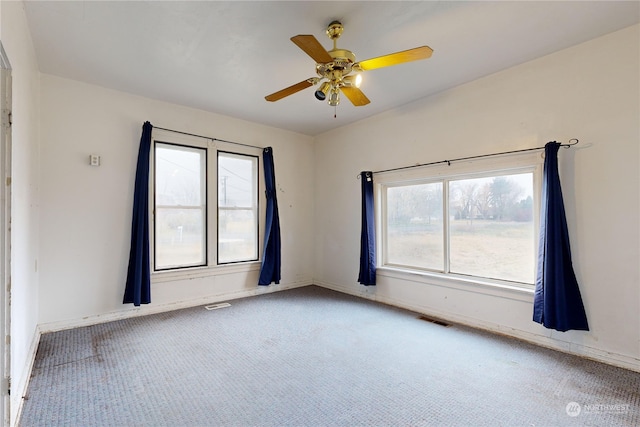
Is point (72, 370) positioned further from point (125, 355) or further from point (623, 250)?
point (623, 250)

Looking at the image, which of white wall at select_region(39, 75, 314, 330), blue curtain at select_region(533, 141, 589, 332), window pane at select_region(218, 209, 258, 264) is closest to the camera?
blue curtain at select_region(533, 141, 589, 332)

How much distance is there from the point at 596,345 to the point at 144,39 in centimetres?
452

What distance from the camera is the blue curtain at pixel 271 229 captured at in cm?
473

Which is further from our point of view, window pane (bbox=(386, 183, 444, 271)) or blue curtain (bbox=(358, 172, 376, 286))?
blue curtain (bbox=(358, 172, 376, 286))

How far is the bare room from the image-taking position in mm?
2102

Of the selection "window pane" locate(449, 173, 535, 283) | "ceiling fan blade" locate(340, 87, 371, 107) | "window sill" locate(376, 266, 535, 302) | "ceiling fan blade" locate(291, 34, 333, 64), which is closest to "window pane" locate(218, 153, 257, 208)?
"window sill" locate(376, 266, 535, 302)

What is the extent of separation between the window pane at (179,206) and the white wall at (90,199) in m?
0.29

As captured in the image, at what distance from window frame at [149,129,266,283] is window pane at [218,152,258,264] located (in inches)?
2.4

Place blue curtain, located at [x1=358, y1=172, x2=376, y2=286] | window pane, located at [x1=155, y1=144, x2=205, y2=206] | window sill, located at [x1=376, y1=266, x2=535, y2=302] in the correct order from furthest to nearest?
blue curtain, located at [x1=358, y1=172, x2=376, y2=286], window pane, located at [x1=155, y1=144, x2=205, y2=206], window sill, located at [x1=376, y1=266, x2=535, y2=302]

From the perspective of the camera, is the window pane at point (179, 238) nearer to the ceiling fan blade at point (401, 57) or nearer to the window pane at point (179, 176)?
the window pane at point (179, 176)

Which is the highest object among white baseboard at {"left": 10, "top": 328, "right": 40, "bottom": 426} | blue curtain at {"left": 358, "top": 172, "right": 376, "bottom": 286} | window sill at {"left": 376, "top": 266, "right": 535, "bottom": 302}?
blue curtain at {"left": 358, "top": 172, "right": 376, "bottom": 286}

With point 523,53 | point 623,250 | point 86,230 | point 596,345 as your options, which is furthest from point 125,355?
point 523,53

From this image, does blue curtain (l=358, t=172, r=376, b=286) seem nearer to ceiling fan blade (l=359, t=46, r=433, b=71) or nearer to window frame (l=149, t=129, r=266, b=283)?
window frame (l=149, t=129, r=266, b=283)

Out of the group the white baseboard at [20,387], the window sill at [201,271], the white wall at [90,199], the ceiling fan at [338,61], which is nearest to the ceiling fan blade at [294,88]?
the ceiling fan at [338,61]
